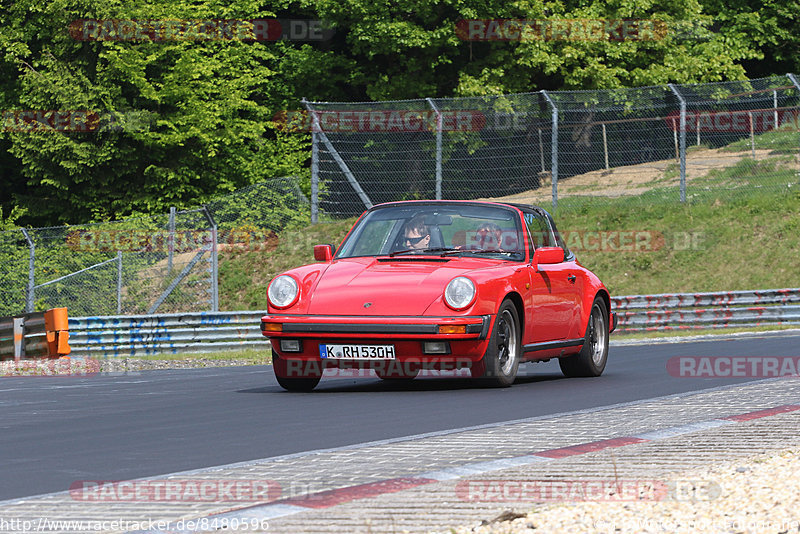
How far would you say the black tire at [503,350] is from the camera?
10836mm

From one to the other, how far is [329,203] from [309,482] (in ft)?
86.0

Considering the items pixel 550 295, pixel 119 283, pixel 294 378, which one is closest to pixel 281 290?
pixel 294 378

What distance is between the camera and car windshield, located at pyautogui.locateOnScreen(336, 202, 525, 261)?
1188 cm

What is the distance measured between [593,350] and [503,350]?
2337 millimetres

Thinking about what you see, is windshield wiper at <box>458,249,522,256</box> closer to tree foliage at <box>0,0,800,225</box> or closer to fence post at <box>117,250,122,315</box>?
fence post at <box>117,250,122,315</box>

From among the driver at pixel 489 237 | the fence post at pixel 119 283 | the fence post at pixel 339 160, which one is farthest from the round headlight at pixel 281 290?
the fence post at pixel 339 160

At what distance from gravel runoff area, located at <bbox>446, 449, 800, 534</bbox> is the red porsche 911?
16.0ft

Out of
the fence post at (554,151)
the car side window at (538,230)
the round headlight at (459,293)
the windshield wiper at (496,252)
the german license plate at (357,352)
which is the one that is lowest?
the german license plate at (357,352)

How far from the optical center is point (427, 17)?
42.3 m

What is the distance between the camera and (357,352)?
1059 centimetres

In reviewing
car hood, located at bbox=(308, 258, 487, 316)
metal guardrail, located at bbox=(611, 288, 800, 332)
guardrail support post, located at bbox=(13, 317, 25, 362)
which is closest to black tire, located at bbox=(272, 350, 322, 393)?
car hood, located at bbox=(308, 258, 487, 316)

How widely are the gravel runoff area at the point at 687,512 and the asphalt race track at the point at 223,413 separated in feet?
7.51

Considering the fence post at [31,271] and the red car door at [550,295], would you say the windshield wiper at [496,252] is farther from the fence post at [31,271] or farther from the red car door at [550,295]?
the fence post at [31,271]

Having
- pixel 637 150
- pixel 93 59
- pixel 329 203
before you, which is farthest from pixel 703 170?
pixel 93 59
